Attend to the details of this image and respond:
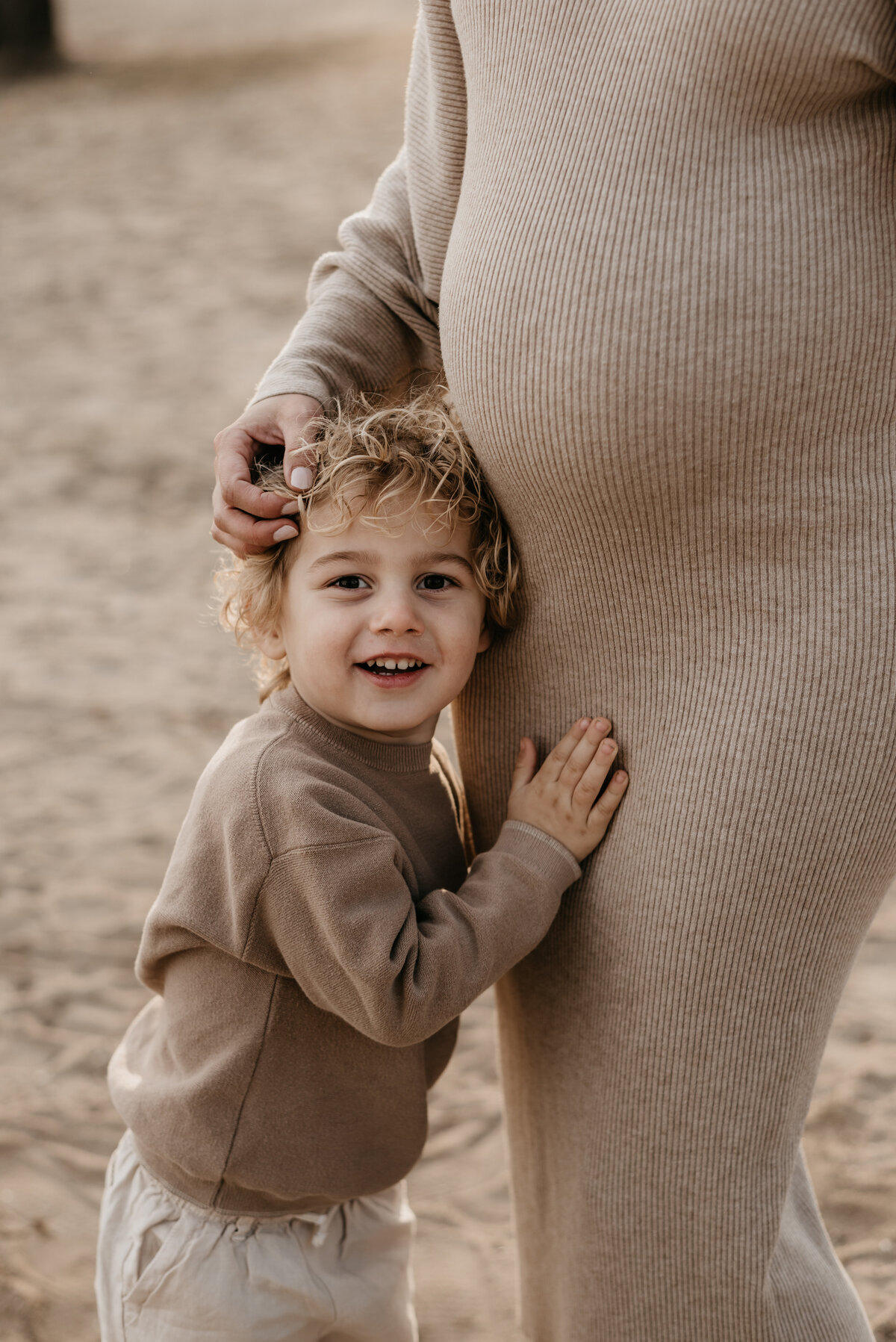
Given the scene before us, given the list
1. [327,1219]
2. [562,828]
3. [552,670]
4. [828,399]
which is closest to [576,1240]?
[327,1219]

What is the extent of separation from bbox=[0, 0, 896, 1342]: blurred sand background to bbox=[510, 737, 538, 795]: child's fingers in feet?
1.85

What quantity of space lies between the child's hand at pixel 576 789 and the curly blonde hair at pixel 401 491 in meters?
0.15

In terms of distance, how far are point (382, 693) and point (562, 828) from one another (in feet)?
0.81

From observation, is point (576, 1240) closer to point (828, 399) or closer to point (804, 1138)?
point (828, 399)

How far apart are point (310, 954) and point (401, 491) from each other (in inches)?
19.6

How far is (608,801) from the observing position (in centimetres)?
138

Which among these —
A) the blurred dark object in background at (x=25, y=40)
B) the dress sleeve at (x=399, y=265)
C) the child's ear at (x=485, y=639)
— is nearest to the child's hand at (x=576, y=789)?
the child's ear at (x=485, y=639)

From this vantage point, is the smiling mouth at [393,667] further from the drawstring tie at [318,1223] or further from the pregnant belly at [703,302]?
the drawstring tie at [318,1223]

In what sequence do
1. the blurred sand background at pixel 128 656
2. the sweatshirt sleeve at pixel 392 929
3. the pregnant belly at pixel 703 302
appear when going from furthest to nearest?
the blurred sand background at pixel 128 656, the sweatshirt sleeve at pixel 392 929, the pregnant belly at pixel 703 302

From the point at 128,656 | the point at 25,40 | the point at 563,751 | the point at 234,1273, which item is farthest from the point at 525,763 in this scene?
the point at 25,40

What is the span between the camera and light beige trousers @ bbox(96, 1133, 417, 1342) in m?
1.47

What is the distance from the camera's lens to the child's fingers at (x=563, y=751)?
1385mm

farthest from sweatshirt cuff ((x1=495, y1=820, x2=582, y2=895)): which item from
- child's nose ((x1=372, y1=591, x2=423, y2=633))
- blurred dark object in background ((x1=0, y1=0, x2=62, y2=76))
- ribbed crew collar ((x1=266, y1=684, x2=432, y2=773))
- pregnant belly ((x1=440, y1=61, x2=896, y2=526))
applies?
blurred dark object in background ((x1=0, y1=0, x2=62, y2=76))

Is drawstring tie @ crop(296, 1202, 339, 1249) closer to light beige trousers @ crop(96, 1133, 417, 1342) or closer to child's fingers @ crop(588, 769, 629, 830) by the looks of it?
light beige trousers @ crop(96, 1133, 417, 1342)
